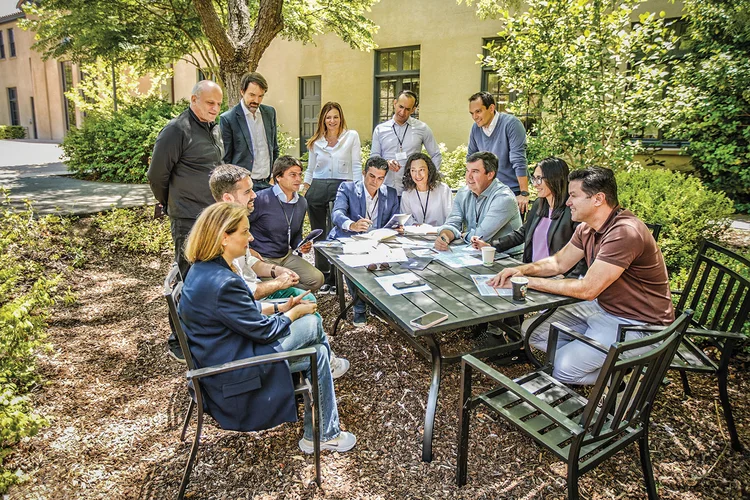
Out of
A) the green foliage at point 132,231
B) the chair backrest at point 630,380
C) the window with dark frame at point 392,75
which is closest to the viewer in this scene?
the chair backrest at point 630,380

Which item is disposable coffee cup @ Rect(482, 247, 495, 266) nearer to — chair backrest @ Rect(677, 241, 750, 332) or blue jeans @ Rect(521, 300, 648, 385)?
blue jeans @ Rect(521, 300, 648, 385)

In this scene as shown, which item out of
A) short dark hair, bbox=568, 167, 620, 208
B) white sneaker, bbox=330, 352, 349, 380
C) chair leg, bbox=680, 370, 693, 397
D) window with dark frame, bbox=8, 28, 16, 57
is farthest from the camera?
window with dark frame, bbox=8, 28, 16, 57

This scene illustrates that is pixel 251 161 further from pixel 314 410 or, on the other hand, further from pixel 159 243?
pixel 314 410

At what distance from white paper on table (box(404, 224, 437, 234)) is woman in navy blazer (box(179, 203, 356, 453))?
2.08 m

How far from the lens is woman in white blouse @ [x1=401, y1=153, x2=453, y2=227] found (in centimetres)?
450

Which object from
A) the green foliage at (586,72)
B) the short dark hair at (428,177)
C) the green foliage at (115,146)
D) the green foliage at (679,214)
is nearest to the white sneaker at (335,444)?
the short dark hair at (428,177)

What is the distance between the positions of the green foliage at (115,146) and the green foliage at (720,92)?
32.2 ft

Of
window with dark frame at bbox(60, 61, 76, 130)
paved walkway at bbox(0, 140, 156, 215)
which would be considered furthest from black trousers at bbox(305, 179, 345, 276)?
window with dark frame at bbox(60, 61, 76, 130)

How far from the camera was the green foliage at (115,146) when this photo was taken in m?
10.1

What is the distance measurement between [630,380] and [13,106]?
41.8 meters

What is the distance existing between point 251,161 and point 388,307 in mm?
2677

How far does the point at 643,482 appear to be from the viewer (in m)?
2.37

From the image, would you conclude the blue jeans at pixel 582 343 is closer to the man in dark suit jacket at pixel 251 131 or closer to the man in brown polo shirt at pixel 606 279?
the man in brown polo shirt at pixel 606 279

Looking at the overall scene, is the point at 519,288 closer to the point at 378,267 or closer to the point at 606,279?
the point at 606,279
